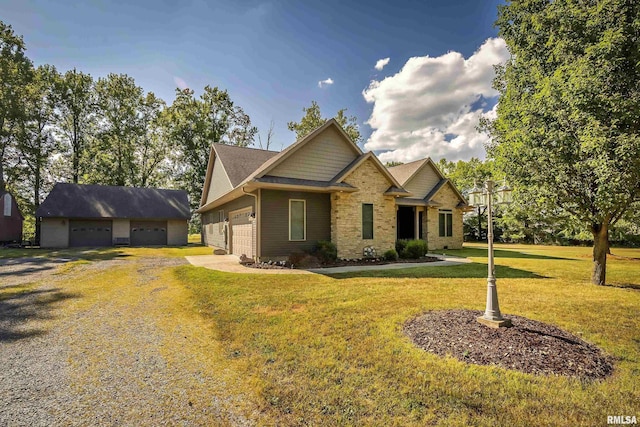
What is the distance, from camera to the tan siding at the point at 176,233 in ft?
88.5

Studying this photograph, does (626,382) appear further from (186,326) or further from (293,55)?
(293,55)

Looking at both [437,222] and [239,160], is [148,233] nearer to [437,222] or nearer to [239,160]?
[239,160]

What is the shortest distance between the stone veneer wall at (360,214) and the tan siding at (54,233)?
76.2ft

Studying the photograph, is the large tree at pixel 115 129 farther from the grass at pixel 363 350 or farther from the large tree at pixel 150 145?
the grass at pixel 363 350

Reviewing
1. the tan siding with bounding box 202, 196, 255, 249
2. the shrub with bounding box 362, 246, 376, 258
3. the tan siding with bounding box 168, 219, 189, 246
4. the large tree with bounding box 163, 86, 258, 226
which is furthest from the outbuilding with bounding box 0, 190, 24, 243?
the shrub with bounding box 362, 246, 376, 258

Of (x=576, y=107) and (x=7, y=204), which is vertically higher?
(x=576, y=107)

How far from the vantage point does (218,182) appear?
64.4 feet

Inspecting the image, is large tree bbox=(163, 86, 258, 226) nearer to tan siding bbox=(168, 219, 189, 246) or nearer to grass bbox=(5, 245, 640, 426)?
tan siding bbox=(168, 219, 189, 246)

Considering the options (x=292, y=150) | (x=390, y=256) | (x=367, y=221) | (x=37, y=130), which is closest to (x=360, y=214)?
(x=367, y=221)

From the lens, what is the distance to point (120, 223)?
25.3m

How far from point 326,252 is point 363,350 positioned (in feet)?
28.6

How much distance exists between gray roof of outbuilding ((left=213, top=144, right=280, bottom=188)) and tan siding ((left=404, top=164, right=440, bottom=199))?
9610mm

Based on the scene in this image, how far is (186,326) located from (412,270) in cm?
851

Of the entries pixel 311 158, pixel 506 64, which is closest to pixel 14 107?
pixel 311 158
